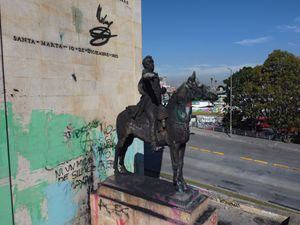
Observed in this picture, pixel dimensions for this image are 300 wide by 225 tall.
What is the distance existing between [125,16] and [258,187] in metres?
11.0

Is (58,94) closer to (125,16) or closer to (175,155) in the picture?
(175,155)

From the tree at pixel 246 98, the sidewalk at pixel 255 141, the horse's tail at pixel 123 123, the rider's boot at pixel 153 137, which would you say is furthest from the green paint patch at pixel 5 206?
the tree at pixel 246 98

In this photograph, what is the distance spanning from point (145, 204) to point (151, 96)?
9.86 feet

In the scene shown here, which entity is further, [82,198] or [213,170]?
[213,170]

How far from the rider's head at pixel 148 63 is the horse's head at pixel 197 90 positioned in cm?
113

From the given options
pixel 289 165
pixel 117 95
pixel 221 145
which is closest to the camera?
pixel 117 95

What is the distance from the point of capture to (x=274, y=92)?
997 inches

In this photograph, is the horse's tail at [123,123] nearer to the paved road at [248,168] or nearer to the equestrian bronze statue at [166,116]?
the equestrian bronze statue at [166,116]

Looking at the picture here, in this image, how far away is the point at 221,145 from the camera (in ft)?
80.6

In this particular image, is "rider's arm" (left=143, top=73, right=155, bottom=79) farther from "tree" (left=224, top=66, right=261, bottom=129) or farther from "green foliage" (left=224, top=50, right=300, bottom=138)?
"tree" (left=224, top=66, right=261, bottom=129)

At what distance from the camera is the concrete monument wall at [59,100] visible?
20.9ft

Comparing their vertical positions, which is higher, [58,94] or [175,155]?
[58,94]

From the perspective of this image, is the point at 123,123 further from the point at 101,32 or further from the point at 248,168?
the point at 248,168

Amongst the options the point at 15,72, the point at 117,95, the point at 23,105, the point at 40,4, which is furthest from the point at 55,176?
the point at 40,4
